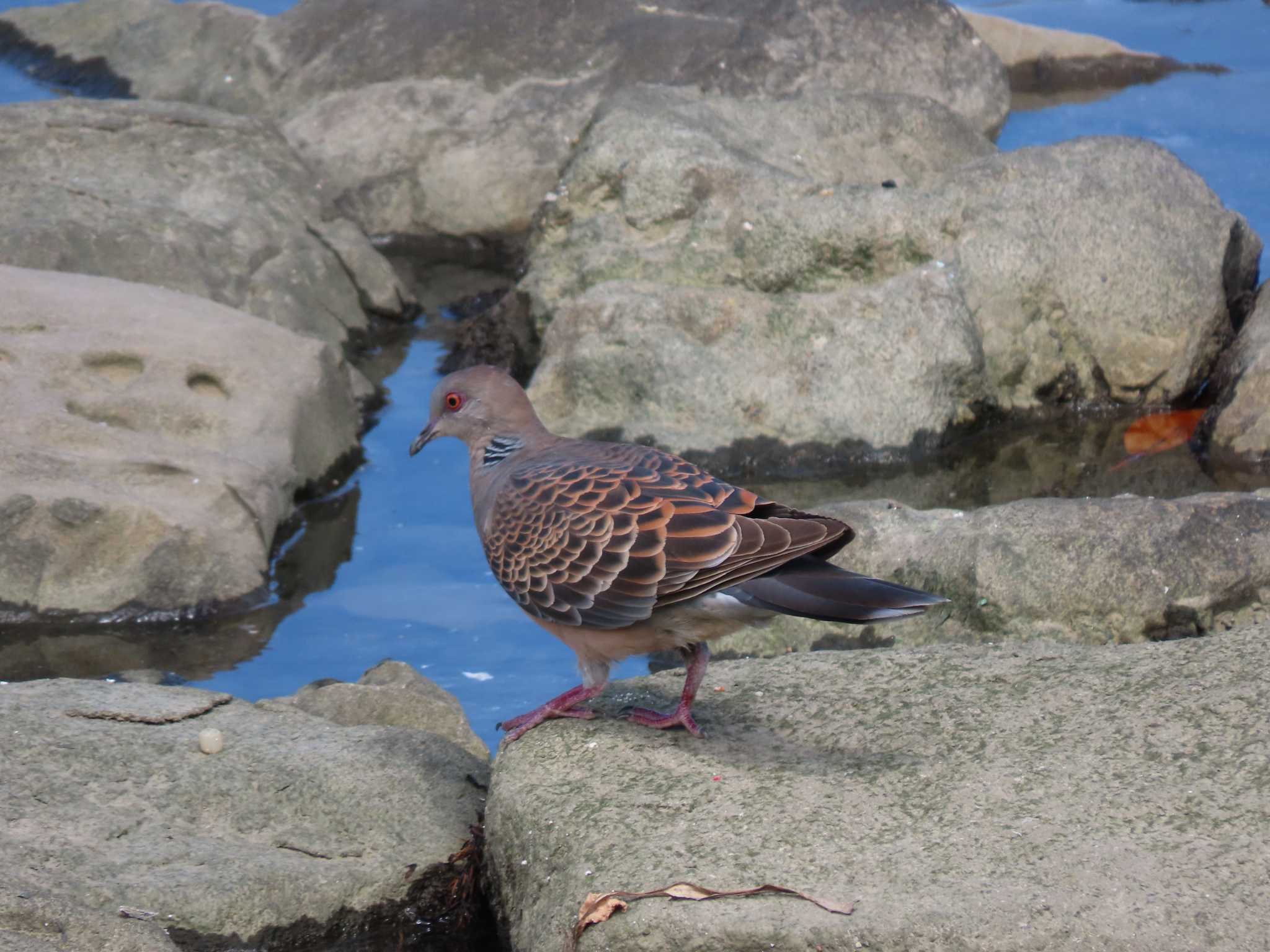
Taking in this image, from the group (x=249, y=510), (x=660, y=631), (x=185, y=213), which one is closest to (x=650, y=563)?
(x=660, y=631)

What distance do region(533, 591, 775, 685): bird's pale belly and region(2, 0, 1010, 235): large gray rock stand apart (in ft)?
19.4

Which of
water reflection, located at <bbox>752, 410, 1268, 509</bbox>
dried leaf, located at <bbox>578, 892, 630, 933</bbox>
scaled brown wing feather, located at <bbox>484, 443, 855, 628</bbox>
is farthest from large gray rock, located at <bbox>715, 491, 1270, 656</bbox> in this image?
dried leaf, located at <bbox>578, 892, 630, 933</bbox>

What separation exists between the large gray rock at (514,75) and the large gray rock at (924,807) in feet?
20.0

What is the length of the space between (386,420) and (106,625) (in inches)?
87.0

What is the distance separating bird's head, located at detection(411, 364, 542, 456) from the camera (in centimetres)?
436

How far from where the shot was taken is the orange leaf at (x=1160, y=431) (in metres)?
6.96

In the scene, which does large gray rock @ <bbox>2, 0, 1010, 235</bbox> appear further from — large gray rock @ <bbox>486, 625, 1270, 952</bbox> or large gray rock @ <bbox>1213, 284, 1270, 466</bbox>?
large gray rock @ <bbox>486, 625, 1270, 952</bbox>

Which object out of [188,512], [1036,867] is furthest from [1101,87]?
[1036,867]

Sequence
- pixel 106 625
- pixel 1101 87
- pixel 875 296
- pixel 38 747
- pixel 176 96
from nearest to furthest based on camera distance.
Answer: pixel 38 747 < pixel 106 625 < pixel 875 296 < pixel 176 96 < pixel 1101 87

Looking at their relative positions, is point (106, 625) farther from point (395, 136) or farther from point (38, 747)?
point (395, 136)

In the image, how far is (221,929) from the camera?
→ 3309 millimetres

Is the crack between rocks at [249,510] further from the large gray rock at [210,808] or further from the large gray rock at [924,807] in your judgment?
the large gray rock at [924,807]

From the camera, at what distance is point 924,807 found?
10.6 feet

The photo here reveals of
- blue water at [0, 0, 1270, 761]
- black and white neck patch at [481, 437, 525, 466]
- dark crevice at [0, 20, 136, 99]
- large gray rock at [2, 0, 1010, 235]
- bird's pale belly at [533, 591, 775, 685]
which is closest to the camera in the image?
bird's pale belly at [533, 591, 775, 685]
